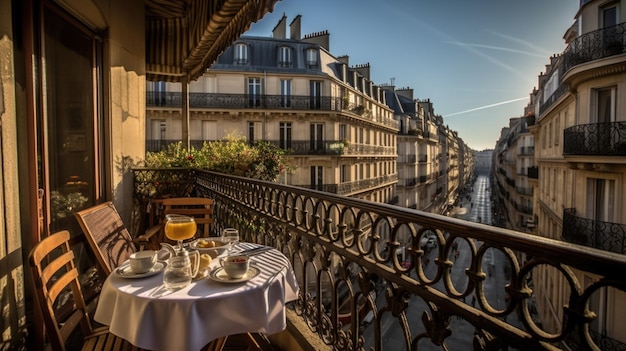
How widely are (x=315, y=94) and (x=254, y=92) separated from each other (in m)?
4.28

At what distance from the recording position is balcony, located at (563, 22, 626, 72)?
10750mm

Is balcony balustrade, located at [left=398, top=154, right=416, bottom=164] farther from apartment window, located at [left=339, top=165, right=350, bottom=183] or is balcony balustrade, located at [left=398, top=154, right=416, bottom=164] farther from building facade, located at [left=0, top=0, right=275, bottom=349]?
building facade, located at [left=0, top=0, right=275, bottom=349]

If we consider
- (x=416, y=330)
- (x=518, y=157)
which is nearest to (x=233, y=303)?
(x=416, y=330)

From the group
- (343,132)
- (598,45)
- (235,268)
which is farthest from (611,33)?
(343,132)

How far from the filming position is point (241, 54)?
23.2 metres

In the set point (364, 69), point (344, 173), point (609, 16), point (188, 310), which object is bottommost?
point (344, 173)

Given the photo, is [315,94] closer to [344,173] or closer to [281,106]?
[281,106]

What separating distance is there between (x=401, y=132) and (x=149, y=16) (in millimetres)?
35716

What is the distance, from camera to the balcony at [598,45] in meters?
10.8

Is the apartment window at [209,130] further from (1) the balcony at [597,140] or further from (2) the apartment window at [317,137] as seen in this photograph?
(1) the balcony at [597,140]

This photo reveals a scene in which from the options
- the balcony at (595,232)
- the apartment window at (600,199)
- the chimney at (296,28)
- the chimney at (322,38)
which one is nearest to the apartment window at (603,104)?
the apartment window at (600,199)

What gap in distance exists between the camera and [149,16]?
6.16 m

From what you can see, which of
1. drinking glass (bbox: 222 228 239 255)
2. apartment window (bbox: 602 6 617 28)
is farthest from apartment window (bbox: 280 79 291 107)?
drinking glass (bbox: 222 228 239 255)

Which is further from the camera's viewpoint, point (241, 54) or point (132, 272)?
point (241, 54)
